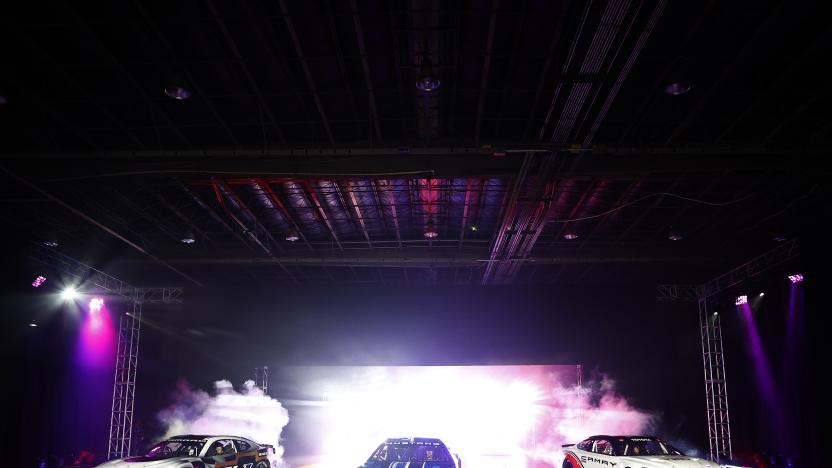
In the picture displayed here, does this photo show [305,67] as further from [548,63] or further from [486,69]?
[548,63]

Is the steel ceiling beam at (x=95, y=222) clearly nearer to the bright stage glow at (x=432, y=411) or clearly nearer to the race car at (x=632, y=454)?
the bright stage glow at (x=432, y=411)

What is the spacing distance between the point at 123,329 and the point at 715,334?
18842 millimetres

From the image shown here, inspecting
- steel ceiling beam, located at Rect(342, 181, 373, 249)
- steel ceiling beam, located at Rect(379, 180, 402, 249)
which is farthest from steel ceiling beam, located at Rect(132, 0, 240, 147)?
steel ceiling beam, located at Rect(379, 180, 402, 249)

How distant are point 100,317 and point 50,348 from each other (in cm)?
228

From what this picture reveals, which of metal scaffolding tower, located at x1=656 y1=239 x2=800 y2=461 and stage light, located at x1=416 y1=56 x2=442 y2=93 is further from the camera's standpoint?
metal scaffolding tower, located at x1=656 y1=239 x2=800 y2=461

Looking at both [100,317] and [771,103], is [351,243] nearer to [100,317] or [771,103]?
[100,317]

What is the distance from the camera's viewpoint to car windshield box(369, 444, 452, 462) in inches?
377

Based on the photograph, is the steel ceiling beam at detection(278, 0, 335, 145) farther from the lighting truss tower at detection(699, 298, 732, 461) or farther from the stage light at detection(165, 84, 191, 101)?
the lighting truss tower at detection(699, 298, 732, 461)

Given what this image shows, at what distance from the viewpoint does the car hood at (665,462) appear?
10.1m

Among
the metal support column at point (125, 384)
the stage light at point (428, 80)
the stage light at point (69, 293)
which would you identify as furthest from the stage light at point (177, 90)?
the metal support column at point (125, 384)

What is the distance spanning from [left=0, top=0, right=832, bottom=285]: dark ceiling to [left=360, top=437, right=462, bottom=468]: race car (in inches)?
181

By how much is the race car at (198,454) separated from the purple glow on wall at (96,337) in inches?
337

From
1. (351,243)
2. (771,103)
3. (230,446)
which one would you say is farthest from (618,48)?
(351,243)

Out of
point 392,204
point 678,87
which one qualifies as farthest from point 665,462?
point 392,204
